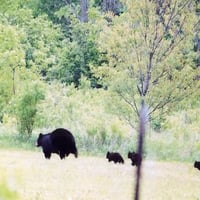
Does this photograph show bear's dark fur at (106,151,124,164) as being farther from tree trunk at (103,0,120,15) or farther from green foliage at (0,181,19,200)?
tree trunk at (103,0,120,15)

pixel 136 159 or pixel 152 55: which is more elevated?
pixel 152 55

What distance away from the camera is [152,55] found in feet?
49.7

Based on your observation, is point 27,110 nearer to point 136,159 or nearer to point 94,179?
point 94,179

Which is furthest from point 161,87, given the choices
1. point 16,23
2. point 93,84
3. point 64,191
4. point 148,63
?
point 16,23

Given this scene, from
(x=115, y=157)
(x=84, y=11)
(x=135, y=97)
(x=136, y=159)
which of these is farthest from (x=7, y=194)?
(x=84, y=11)

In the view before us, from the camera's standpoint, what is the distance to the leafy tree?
14945 mm

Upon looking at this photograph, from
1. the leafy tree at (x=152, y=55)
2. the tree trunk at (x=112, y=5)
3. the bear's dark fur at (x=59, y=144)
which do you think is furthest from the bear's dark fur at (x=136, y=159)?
the tree trunk at (x=112, y=5)

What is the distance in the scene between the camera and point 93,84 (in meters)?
24.8

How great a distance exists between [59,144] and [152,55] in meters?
4.20

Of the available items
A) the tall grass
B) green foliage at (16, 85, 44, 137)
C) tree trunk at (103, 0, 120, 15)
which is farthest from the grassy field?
tree trunk at (103, 0, 120, 15)

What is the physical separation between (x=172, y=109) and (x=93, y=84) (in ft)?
29.9

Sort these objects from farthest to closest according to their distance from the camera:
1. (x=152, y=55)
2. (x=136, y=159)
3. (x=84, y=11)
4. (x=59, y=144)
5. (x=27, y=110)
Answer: (x=84, y=11)
(x=27, y=110)
(x=152, y=55)
(x=59, y=144)
(x=136, y=159)

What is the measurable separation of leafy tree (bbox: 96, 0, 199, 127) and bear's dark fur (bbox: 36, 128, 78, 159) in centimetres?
338

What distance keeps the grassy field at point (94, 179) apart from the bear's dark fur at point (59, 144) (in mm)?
150
